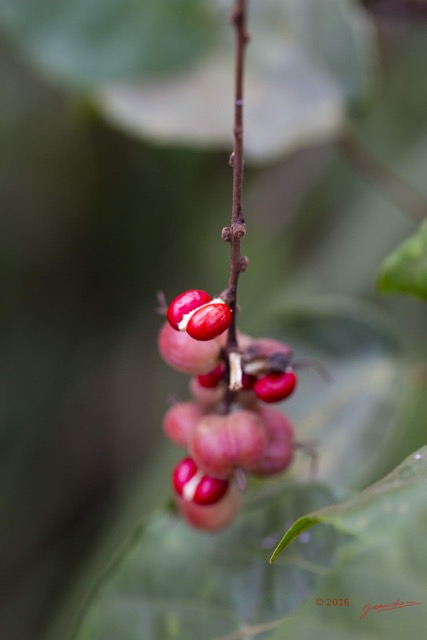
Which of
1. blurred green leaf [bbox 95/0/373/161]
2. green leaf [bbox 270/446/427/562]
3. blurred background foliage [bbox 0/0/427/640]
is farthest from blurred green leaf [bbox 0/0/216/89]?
green leaf [bbox 270/446/427/562]

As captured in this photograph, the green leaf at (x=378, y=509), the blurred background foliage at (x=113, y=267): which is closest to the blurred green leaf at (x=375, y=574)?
the green leaf at (x=378, y=509)

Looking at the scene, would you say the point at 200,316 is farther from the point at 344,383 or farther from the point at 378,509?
the point at 344,383

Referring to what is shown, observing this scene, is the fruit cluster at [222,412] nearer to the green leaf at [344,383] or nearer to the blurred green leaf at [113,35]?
the green leaf at [344,383]

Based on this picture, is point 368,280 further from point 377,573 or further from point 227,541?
point 377,573

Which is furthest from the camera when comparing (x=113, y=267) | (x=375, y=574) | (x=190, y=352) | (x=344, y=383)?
(x=113, y=267)

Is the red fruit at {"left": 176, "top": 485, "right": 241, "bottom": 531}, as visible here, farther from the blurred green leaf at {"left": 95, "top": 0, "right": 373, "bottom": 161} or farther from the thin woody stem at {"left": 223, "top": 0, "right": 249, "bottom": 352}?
the blurred green leaf at {"left": 95, "top": 0, "right": 373, "bottom": 161}

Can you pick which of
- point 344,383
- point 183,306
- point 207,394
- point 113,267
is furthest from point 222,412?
point 113,267

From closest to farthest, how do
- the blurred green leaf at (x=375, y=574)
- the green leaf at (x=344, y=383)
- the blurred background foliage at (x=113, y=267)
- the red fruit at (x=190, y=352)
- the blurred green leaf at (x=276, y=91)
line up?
the blurred green leaf at (x=375, y=574) → the red fruit at (x=190, y=352) → the green leaf at (x=344, y=383) → the blurred green leaf at (x=276, y=91) → the blurred background foliage at (x=113, y=267)
